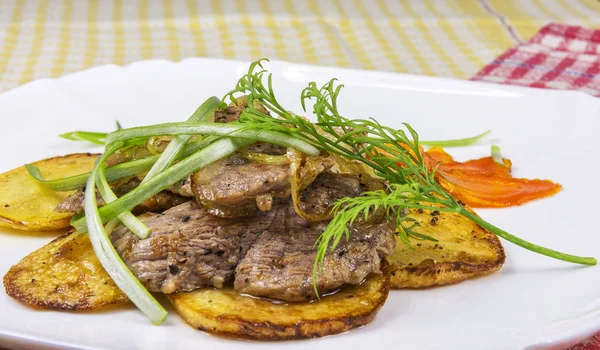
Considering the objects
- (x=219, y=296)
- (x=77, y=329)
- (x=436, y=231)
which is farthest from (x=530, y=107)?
(x=77, y=329)

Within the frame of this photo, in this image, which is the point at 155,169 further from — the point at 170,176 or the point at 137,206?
the point at 137,206

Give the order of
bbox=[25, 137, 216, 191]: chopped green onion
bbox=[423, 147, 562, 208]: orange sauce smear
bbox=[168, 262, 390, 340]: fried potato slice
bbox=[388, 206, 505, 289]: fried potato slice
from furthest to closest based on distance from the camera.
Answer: bbox=[423, 147, 562, 208]: orange sauce smear < bbox=[25, 137, 216, 191]: chopped green onion < bbox=[388, 206, 505, 289]: fried potato slice < bbox=[168, 262, 390, 340]: fried potato slice

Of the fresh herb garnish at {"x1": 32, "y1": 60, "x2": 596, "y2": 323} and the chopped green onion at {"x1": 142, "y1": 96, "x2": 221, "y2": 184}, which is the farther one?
the chopped green onion at {"x1": 142, "y1": 96, "x2": 221, "y2": 184}

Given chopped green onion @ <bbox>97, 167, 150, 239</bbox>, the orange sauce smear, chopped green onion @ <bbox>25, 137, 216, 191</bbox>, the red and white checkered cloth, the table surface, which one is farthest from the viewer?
the table surface

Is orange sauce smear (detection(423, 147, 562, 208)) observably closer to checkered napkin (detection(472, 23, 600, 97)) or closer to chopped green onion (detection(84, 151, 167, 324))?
chopped green onion (detection(84, 151, 167, 324))

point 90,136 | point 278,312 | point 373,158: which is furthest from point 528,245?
point 90,136

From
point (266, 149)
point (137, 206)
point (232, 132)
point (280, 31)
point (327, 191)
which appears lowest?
point (280, 31)

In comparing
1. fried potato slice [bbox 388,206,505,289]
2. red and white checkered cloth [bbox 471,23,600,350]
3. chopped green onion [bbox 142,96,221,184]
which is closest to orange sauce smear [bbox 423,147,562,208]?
fried potato slice [bbox 388,206,505,289]

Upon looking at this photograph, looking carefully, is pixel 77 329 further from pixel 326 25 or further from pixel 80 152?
pixel 326 25
